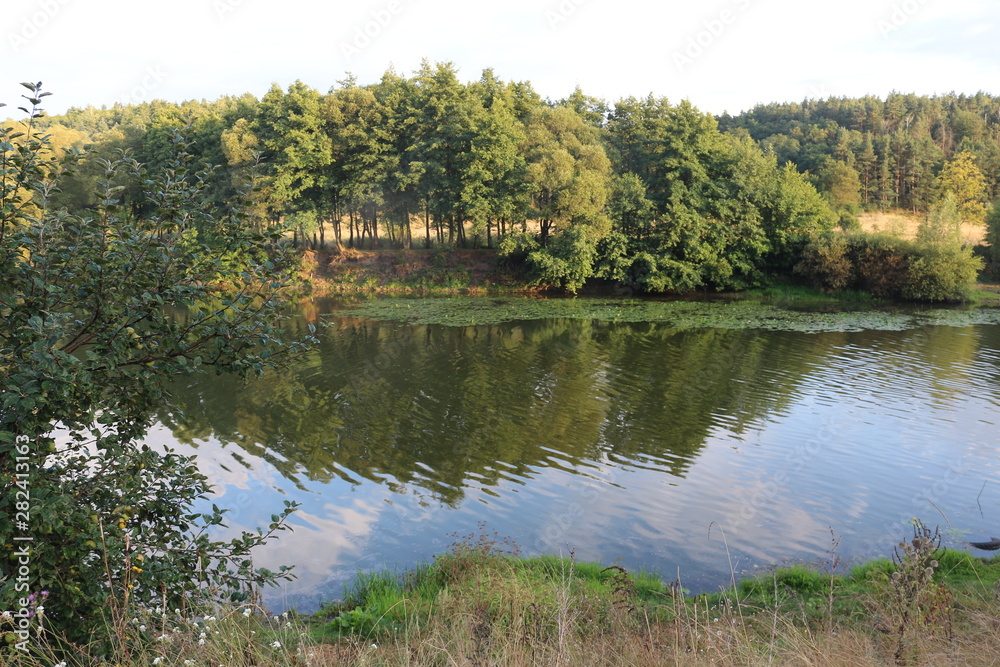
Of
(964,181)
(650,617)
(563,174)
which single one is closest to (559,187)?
(563,174)

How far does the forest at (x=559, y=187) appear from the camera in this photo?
40719mm

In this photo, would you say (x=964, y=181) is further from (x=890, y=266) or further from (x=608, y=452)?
(x=608, y=452)

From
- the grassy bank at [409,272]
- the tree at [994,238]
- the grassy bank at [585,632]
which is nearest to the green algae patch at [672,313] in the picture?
the grassy bank at [409,272]

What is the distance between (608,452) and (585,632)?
8773 millimetres

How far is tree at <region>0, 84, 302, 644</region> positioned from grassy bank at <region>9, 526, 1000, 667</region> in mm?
395

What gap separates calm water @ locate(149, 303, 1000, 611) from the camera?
10422 millimetres

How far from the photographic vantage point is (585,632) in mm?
5797

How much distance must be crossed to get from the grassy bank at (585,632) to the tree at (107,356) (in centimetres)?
40

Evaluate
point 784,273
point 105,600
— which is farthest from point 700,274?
point 105,600

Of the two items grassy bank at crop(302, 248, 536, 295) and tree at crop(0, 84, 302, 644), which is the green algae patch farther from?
tree at crop(0, 84, 302, 644)

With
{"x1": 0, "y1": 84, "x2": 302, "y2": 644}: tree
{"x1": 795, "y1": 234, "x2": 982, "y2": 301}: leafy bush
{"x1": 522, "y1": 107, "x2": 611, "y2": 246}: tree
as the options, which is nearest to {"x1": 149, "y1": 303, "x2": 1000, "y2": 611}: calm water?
{"x1": 0, "y1": 84, "x2": 302, "y2": 644}: tree

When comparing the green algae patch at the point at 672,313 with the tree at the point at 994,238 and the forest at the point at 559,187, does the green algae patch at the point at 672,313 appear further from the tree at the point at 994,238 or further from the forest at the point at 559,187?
the tree at the point at 994,238

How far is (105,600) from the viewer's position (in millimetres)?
4473

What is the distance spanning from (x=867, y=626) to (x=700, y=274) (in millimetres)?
38100
